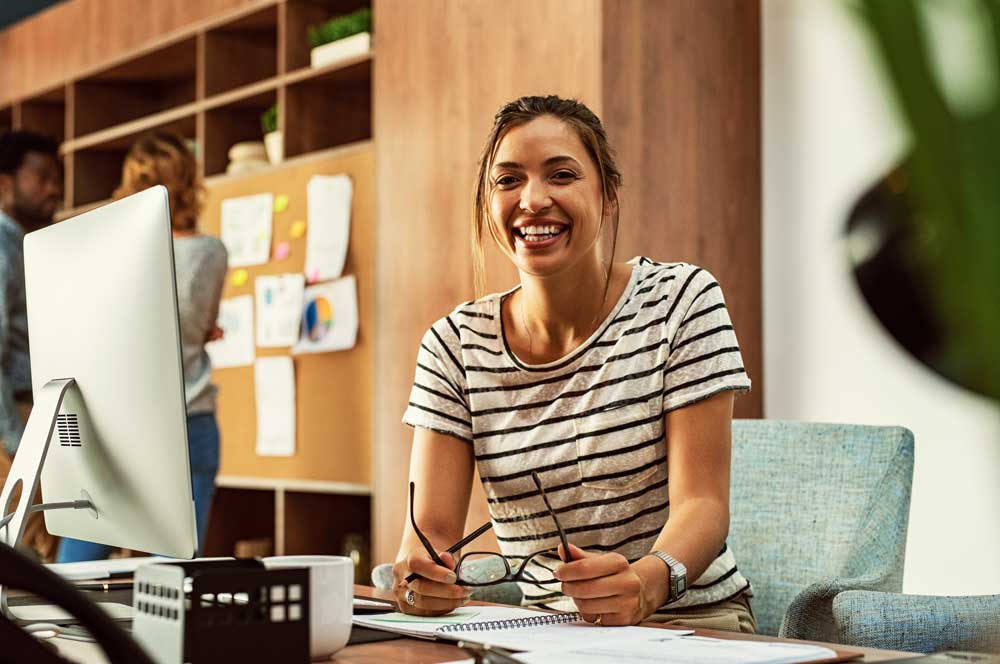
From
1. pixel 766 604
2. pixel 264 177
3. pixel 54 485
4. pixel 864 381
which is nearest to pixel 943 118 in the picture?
pixel 54 485

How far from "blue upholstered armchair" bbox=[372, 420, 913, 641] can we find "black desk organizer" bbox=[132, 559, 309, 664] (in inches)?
28.5

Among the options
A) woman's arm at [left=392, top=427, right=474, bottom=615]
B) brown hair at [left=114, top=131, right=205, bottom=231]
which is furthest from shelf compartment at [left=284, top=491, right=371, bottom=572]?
woman's arm at [left=392, top=427, right=474, bottom=615]

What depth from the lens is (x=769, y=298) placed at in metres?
2.82

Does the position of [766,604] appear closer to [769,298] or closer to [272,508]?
[769,298]

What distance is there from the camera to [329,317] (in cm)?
343

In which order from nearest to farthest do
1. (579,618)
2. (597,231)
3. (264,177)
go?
1. (579,618)
2. (597,231)
3. (264,177)

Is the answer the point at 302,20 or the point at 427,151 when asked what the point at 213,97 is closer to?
the point at 302,20

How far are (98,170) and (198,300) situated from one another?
2.29 meters

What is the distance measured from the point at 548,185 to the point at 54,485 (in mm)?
763

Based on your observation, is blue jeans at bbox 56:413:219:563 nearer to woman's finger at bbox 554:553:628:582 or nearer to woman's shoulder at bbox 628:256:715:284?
woman's shoulder at bbox 628:256:715:284

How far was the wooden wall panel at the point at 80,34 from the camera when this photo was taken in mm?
4184

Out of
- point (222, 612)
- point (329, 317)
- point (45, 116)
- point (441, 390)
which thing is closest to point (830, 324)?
point (441, 390)

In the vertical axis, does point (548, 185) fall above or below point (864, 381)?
above

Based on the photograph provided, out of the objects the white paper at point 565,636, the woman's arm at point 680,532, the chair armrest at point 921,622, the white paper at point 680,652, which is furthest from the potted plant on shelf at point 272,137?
the white paper at point 680,652
